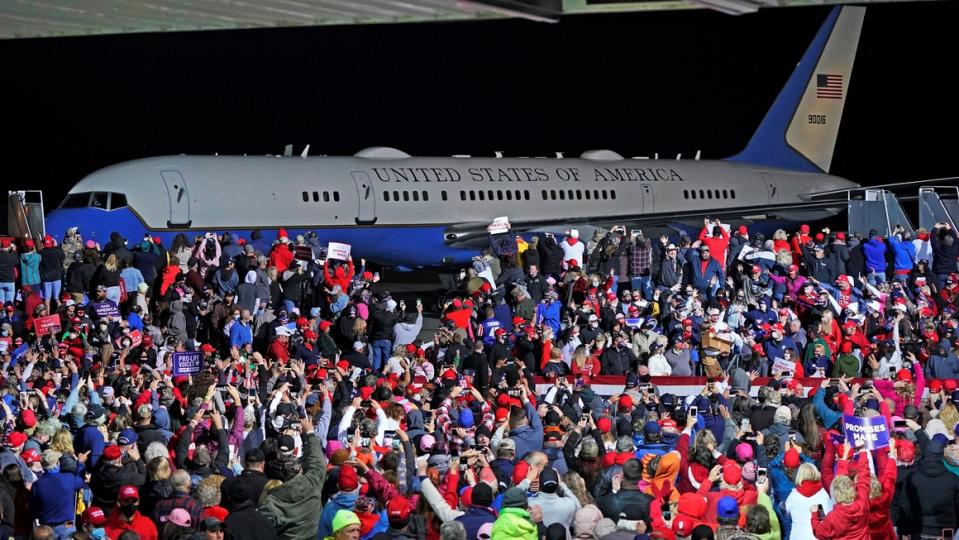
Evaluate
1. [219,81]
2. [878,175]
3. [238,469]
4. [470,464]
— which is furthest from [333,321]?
[878,175]

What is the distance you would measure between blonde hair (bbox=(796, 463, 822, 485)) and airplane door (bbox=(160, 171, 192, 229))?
57.2 feet

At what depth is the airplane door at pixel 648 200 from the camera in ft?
110

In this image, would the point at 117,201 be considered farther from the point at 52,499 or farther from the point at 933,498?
the point at 933,498

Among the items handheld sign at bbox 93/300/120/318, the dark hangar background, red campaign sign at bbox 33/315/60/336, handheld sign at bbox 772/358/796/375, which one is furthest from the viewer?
the dark hangar background

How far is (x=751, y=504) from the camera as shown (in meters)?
9.39

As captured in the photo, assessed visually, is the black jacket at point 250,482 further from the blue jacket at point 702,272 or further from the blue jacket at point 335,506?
the blue jacket at point 702,272

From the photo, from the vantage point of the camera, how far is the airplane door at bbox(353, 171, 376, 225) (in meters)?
28.0

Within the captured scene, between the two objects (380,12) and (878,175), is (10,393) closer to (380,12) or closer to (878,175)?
(380,12)

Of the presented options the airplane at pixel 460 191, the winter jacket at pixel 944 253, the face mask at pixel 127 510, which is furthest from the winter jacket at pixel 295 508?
the airplane at pixel 460 191

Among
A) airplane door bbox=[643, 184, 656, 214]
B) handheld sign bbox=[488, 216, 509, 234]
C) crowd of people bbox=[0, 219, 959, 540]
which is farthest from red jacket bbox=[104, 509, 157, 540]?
airplane door bbox=[643, 184, 656, 214]

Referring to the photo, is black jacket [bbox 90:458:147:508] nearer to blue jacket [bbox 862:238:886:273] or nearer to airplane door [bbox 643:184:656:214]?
blue jacket [bbox 862:238:886:273]

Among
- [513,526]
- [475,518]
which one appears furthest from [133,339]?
[513,526]

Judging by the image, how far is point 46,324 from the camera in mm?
17312

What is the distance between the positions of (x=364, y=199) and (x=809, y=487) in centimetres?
1916
